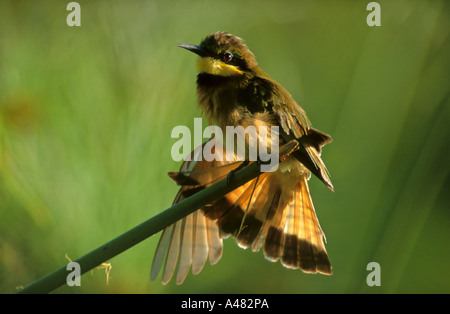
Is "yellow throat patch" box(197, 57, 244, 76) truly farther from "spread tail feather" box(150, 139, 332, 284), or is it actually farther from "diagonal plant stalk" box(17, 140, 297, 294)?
"diagonal plant stalk" box(17, 140, 297, 294)

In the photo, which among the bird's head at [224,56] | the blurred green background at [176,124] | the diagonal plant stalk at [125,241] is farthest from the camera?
the bird's head at [224,56]

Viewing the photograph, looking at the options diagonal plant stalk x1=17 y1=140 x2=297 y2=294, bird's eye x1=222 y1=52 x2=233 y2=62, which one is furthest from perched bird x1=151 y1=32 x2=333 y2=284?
diagonal plant stalk x1=17 y1=140 x2=297 y2=294

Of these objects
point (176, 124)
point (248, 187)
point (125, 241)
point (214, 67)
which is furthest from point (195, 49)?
point (125, 241)

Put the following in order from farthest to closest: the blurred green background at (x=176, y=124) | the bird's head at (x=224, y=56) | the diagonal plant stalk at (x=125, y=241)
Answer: the bird's head at (x=224, y=56), the blurred green background at (x=176, y=124), the diagonal plant stalk at (x=125, y=241)

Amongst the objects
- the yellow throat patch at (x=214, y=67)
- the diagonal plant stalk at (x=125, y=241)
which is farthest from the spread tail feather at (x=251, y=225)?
the diagonal plant stalk at (x=125, y=241)

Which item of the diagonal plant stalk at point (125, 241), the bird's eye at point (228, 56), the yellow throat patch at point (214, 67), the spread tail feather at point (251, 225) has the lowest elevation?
the spread tail feather at point (251, 225)

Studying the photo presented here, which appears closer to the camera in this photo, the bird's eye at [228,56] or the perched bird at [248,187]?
the perched bird at [248,187]

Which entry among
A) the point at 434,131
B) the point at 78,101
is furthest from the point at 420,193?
the point at 78,101

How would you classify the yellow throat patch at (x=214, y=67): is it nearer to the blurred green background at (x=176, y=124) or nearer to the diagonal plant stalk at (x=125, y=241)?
the blurred green background at (x=176, y=124)
